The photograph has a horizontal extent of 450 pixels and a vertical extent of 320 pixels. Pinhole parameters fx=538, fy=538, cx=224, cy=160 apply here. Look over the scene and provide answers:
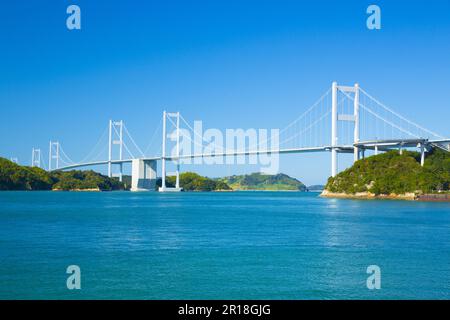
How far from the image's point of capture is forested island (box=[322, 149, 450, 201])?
35.1m

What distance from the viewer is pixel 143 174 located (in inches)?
2350

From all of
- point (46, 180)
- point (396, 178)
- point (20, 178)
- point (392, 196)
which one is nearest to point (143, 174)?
point (20, 178)

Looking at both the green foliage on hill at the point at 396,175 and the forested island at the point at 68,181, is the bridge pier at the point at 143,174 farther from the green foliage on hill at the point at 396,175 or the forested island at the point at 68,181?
the green foliage on hill at the point at 396,175

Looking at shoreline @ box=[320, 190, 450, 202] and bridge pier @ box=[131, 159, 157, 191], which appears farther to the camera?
bridge pier @ box=[131, 159, 157, 191]

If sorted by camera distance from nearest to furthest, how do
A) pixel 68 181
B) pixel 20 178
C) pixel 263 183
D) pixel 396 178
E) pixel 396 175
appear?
1. pixel 396 178
2. pixel 396 175
3. pixel 20 178
4. pixel 68 181
5. pixel 263 183

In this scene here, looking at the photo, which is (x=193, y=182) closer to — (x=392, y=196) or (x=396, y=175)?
(x=392, y=196)

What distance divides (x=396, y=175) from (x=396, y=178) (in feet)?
1.18

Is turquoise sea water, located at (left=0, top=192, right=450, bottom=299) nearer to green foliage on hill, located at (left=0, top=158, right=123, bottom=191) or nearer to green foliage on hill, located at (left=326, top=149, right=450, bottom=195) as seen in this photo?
green foliage on hill, located at (left=326, top=149, right=450, bottom=195)

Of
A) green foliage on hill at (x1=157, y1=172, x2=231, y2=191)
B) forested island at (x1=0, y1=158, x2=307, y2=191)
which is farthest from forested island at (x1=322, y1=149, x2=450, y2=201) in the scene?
green foliage on hill at (x1=157, y1=172, x2=231, y2=191)

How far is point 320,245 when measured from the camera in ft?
39.4

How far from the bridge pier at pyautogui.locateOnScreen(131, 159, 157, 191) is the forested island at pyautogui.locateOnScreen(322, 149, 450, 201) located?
22.7 metres

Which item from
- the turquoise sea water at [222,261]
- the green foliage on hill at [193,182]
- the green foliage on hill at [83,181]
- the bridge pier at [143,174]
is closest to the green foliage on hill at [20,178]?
the green foliage on hill at [83,181]

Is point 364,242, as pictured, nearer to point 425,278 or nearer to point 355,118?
point 425,278
